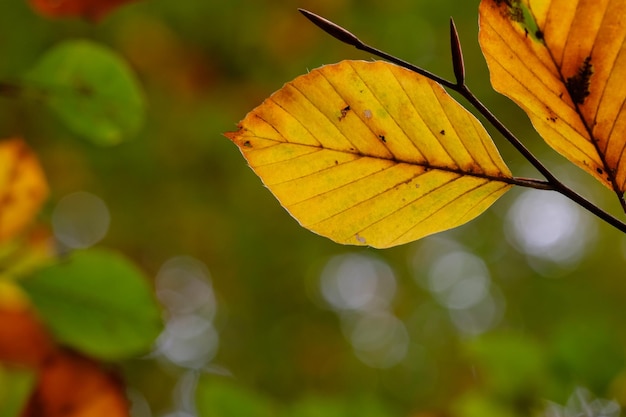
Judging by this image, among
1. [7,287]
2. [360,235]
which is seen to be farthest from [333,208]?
[7,287]

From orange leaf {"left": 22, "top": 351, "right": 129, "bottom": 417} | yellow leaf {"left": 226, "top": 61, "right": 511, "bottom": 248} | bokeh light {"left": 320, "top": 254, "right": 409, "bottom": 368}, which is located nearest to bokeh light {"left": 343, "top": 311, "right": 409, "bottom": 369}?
bokeh light {"left": 320, "top": 254, "right": 409, "bottom": 368}

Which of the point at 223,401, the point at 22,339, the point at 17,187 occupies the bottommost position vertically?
the point at 223,401

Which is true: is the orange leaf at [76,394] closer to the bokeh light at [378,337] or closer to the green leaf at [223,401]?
the green leaf at [223,401]

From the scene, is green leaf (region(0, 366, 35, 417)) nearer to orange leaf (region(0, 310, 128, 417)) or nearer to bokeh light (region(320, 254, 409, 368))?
orange leaf (region(0, 310, 128, 417))

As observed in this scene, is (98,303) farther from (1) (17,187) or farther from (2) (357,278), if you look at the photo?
(2) (357,278)

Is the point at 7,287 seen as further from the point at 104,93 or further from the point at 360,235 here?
the point at 360,235

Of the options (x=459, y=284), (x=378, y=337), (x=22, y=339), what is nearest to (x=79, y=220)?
(x=378, y=337)
